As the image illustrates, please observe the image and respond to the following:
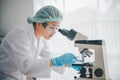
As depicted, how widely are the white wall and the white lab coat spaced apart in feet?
3.44

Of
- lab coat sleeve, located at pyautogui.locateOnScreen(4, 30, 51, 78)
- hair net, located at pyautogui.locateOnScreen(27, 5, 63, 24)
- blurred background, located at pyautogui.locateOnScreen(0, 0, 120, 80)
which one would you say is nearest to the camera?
lab coat sleeve, located at pyautogui.locateOnScreen(4, 30, 51, 78)

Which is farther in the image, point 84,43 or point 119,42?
point 119,42

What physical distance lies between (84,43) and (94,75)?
0.73ft

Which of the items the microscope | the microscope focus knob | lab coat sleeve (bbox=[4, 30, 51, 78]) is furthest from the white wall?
the microscope focus knob

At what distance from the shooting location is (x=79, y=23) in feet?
6.88

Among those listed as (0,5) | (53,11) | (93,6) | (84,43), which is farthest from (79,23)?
(0,5)

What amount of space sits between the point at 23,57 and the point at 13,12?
4.65ft

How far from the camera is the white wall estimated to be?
2461 millimetres

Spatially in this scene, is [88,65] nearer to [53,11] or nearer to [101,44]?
[101,44]

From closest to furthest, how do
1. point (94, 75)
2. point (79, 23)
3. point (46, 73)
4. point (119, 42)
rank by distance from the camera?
point (94, 75) → point (46, 73) → point (119, 42) → point (79, 23)

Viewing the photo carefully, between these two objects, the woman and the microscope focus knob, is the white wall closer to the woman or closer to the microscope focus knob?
the woman

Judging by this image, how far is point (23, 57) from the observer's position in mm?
1299

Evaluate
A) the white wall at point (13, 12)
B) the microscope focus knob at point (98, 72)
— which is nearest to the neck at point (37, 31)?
the microscope focus knob at point (98, 72)

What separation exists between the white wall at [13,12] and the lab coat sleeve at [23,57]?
1.14m
